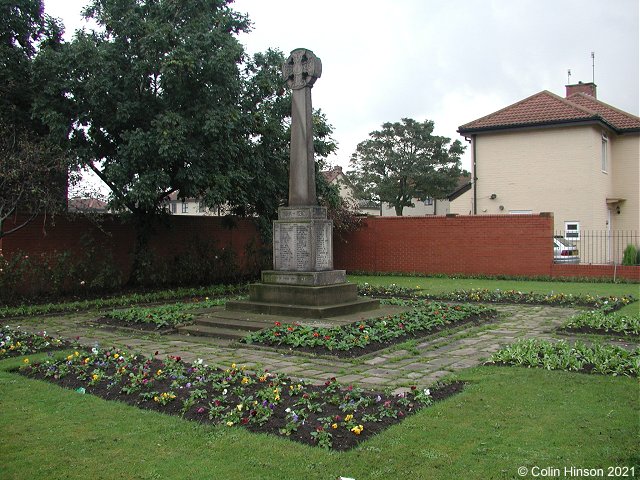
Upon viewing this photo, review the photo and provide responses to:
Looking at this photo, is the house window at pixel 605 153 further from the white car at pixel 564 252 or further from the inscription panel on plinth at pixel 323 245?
the inscription panel on plinth at pixel 323 245

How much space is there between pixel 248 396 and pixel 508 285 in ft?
46.8

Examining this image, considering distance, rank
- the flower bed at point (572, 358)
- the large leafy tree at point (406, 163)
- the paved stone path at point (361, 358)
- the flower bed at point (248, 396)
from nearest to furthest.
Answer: the flower bed at point (248, 396) < the flower bed at point (572, 358) < the paved stone path at point (361, 358) < the large leafy tree at point (406, 163)

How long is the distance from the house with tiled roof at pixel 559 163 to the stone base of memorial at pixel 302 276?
18.2 m

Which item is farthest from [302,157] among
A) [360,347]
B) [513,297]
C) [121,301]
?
[513,297]

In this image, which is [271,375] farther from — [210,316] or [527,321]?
[527,321]

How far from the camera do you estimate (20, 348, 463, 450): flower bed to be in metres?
5.04

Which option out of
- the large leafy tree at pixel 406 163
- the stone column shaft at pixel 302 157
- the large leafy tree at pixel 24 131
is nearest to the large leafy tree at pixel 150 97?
the large leafy tree at pixel 24 131

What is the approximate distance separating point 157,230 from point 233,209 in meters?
2.71

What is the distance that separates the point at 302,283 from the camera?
11.2m

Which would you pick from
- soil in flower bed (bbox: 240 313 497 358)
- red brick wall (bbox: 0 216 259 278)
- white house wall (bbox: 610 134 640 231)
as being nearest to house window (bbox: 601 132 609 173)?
white house wall (bbox: 610 134 640 231)

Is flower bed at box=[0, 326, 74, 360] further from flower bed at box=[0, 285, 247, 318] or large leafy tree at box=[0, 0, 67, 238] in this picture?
large leafy tree at box=[0, 0, 67, 238]

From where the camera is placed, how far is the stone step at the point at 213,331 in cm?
953

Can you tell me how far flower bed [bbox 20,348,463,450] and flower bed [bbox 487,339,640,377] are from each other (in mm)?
1331

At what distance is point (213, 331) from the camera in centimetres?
983
